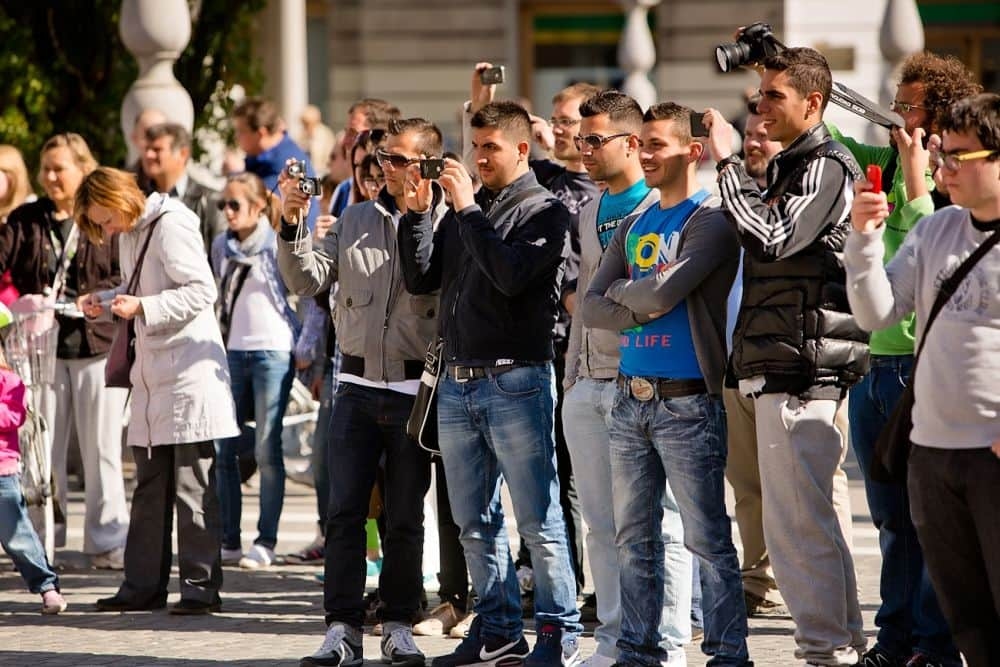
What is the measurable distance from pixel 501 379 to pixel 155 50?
6.24m

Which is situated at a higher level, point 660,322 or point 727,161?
point 727,161

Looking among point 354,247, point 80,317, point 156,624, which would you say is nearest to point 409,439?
point 354,247

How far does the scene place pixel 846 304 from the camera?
638 cm

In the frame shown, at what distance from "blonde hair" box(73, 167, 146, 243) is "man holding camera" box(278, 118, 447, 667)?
1.34m

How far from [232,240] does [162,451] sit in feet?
6.49

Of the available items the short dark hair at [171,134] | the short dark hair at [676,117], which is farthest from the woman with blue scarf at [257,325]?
the short dark hair at [676,117]

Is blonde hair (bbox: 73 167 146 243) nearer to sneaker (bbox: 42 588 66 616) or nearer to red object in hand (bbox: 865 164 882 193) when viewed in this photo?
sneaker (bbox: 42 588 66 616)

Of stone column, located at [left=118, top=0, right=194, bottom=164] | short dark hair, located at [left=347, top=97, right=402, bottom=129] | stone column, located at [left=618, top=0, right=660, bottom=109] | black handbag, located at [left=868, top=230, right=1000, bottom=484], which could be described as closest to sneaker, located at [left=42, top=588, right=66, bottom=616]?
short dark hair, located at [left=347, top=97, right=402, bottom=129]

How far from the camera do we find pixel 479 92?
8172mm

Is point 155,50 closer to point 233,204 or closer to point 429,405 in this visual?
point 233,204

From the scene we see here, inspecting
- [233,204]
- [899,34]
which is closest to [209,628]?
[233,204]

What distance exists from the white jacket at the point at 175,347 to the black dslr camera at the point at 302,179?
127 cm

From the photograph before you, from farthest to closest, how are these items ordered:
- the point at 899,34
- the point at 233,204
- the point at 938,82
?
the point at 899,34 < the point at 233,204 < the point at 938,82

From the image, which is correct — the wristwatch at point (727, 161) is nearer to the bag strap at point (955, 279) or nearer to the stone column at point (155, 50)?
the bag strap at point (955, 279)
